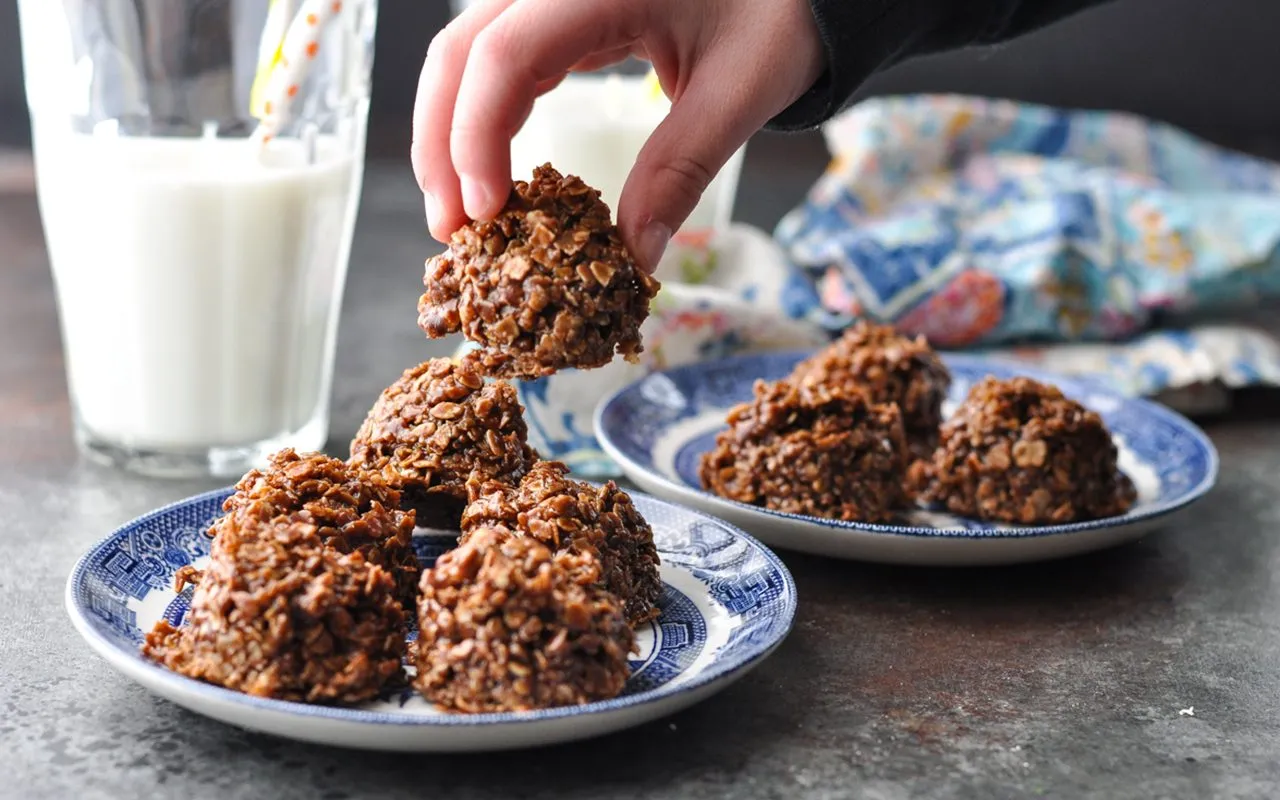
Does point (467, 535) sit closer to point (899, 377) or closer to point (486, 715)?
point (486, 715)

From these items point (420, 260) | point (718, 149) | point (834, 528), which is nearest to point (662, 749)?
point (834, 528)

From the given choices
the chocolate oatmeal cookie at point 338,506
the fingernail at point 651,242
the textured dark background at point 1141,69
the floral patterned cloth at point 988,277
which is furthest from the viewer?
the textured dark background at point 1141,69

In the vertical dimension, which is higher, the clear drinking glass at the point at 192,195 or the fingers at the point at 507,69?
the fingers at the point at 507,69

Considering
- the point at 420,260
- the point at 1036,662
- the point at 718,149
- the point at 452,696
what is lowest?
the point at 420,260

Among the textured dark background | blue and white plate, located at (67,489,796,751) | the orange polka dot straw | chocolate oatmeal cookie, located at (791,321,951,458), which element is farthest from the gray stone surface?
the textured dark background

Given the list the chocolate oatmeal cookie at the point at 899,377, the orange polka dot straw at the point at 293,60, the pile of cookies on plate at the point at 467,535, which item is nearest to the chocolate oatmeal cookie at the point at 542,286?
the pile of cookies on plate at the point at 467,535

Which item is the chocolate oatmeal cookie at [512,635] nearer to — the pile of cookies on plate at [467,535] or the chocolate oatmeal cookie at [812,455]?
the pile of cookies on plate at [467,535]

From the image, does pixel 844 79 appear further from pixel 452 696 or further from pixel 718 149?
pixel 452 696

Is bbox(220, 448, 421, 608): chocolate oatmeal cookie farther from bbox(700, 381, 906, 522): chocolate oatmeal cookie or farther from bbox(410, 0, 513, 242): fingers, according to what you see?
bbox(700, 381, 906, 522): chocolate oatmeal cookie
